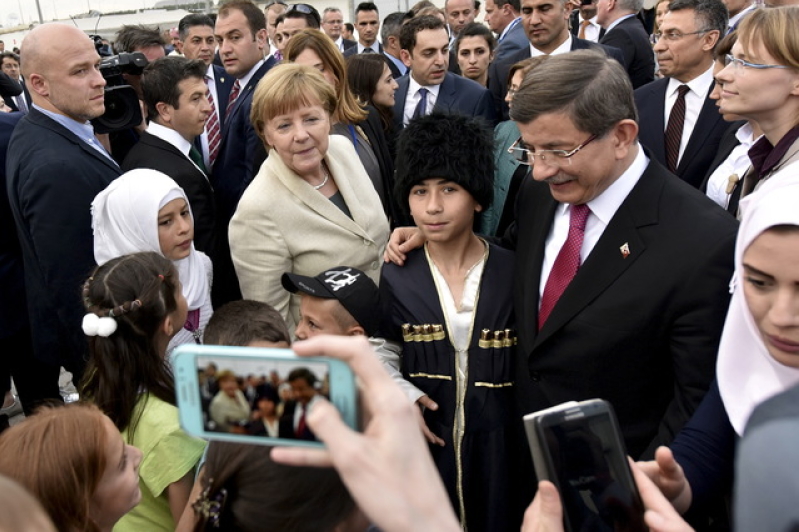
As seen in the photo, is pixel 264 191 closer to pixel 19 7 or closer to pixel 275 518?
pixel 275 518

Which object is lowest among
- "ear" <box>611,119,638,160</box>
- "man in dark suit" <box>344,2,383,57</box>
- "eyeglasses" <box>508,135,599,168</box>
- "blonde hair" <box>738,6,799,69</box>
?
"eyeglasses" <box>508,135,599,168</box>

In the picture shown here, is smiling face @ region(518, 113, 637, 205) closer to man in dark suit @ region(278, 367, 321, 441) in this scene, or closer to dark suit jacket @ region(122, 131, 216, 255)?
man in dark suit @ region(278, 367, 321, 441)

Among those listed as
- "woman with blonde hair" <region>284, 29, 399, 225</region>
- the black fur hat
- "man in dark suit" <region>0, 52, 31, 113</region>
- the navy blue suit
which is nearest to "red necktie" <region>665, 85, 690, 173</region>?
"woman with blonde hair" <region>284, 29, 399, 225</region>

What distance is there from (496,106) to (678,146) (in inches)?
65.6

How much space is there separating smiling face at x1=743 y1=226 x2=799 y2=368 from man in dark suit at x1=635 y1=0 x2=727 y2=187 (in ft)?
8.55

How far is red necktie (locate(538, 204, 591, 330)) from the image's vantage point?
2.17 metres

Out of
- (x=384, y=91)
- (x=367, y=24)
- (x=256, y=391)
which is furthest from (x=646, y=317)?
(x=367, y=24)

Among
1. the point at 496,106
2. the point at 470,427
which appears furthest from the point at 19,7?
the point at 470,427

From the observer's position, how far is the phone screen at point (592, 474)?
1287 millimetres

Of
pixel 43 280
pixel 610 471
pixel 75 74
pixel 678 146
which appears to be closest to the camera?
pixel 610 471

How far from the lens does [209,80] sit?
5.92m

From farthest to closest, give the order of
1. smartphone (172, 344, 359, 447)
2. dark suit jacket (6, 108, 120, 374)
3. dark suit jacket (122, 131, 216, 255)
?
dark suit jacket (122, 131, 216, 255) → dark suit jacket (6, 108, 120, 374) → smartphone (172, 344, 359, 447)

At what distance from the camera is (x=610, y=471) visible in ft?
4.39

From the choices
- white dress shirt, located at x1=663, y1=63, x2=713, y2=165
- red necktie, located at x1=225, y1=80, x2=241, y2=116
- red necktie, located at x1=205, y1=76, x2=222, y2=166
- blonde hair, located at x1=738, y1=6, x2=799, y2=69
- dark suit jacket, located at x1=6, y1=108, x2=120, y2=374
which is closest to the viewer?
blonde hair, located at x1=738, y1=6, x2=799, y2=69
